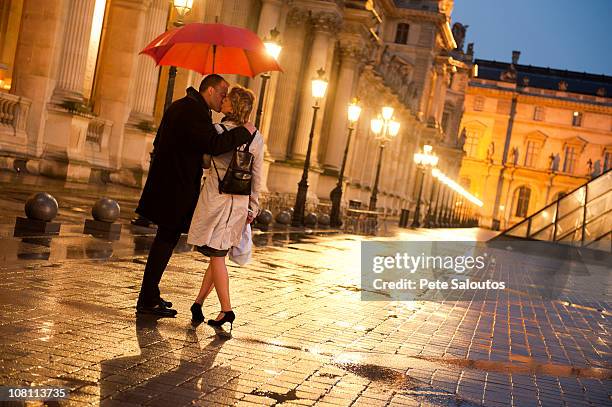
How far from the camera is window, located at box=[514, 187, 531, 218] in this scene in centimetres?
13562

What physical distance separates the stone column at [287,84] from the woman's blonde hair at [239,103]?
32.3 m

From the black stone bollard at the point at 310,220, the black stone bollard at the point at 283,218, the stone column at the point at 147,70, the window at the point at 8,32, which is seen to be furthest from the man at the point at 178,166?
the black stone bollard at the point at 310,220

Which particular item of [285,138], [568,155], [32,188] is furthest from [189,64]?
[568,155]

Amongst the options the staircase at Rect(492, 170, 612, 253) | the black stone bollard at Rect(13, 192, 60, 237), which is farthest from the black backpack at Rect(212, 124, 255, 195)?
the staircase at Rect(492, 170, 612, 253)

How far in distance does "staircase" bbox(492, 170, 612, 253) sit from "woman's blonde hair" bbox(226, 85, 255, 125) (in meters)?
34.7

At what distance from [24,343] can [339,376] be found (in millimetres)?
2231

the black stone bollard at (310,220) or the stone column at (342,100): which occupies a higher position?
the stone column at (342,100)

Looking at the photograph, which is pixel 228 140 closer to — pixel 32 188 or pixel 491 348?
pixel 491 348

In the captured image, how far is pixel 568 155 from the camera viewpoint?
452 feet

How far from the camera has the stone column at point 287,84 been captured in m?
40.8

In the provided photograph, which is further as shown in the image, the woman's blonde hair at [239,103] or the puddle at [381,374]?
the woman's blonde hair at [239,103]

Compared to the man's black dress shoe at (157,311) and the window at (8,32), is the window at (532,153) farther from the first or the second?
the man's black dress shoe at (157,311)

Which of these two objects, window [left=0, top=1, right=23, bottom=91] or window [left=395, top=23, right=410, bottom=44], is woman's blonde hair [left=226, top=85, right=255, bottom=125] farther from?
window [left=395, top=23, right=410, bottom=44]

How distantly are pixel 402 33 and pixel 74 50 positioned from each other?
213 feet
